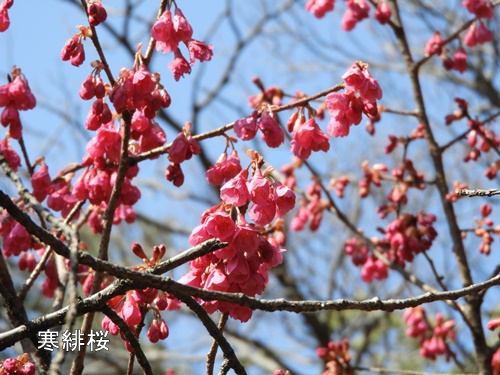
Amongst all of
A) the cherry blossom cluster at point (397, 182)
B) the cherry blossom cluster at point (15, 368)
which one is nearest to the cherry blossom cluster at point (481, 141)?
the cherry blossom cluster at point (397, 182)

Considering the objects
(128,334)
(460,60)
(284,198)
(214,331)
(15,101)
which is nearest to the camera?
(214,331)

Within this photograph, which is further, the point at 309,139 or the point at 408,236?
the point at 408,236

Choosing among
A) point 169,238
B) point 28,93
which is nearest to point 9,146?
point 28,93

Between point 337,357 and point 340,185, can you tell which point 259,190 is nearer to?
point 337,357

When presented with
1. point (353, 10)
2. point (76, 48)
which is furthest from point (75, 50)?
point (353, 10)

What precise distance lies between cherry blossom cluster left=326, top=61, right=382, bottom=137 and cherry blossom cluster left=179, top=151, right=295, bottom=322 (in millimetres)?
335

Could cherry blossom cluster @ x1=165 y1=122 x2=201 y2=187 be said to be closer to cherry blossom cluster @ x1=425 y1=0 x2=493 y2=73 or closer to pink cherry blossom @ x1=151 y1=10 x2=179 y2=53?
pink cherry blossom @ x1=151 y1=10 x2=179 y2=53

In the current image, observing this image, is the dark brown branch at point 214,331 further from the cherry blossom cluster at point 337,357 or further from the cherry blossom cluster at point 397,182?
the cherry blossom cluster at point 397,182

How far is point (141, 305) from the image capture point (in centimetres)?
220

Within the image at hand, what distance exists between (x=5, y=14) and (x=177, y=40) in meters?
0.56

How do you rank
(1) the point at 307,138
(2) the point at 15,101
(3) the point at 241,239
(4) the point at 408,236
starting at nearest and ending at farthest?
(3) the point at 241,239
(1) the point at 307,138
(2) the point at 15,101
(4) the point at 408,236

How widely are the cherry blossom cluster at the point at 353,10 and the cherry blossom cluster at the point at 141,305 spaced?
219cm

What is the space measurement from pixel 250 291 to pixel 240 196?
→ 0.24 m

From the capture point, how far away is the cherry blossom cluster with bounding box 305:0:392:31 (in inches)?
156
